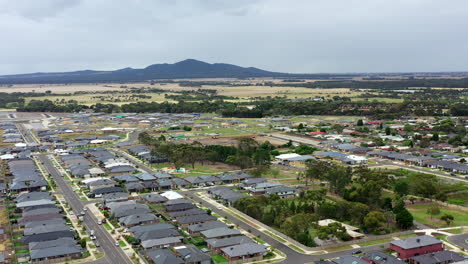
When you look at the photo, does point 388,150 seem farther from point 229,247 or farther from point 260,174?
point 229,247

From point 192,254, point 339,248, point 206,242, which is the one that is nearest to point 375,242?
point 339,248

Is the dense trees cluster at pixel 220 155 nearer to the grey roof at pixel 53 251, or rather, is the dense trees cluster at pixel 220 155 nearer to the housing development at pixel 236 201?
the housing development at pixel 236 201

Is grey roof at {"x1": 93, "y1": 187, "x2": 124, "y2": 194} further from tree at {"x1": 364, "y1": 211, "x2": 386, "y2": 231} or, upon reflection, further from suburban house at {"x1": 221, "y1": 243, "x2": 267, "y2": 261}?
tree at {"x1": 364, "y1": 211, "x2": 386, "y2": 231}

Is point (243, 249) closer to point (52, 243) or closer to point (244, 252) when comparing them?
point (244, 252)

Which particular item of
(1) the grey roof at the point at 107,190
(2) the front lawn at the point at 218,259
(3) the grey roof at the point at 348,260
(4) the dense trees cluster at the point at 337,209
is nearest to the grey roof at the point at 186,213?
(4) the dense trees cluster at the point at 337,209

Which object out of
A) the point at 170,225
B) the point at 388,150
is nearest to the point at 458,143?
the point at 388,150

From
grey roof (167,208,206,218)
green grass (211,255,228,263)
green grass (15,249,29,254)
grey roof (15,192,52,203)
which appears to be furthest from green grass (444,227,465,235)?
grey roof (15,192,52,203)
